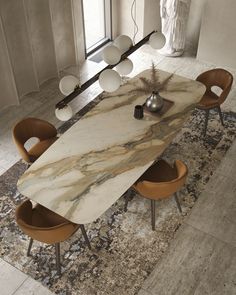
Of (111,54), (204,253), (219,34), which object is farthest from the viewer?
(219,34)

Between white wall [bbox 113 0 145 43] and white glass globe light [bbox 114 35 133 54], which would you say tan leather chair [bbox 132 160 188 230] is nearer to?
white glass globe light [bbox 114 35 133 54]

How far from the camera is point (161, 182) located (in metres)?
3.32

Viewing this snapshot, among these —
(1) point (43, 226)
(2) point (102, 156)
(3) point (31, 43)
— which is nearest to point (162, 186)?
(2) point (102, 156)

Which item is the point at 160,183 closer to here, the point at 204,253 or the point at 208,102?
the point at 204,253

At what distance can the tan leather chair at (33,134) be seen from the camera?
3.79m

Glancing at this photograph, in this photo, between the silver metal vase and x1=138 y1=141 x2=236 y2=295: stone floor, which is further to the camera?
the silver metal vase

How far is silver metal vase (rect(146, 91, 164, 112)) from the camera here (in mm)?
3783

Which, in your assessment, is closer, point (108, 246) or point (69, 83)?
point (69, 83)

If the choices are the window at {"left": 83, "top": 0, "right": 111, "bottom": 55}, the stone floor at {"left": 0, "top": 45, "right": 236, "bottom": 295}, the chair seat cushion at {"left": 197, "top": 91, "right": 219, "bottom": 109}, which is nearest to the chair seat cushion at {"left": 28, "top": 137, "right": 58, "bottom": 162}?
the stone floor at {"left": 0, "top": 45, "right": 236, "bottom": 295}

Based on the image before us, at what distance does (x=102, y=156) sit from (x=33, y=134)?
1.00 meters

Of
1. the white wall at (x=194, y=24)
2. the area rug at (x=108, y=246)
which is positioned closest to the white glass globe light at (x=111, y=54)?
the area rug at (x=108, y=246)

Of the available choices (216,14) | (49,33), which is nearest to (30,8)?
(49,33)

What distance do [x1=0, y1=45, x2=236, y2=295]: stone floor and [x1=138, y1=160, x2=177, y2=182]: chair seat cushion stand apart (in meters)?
0.56

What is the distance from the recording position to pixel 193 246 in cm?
354
